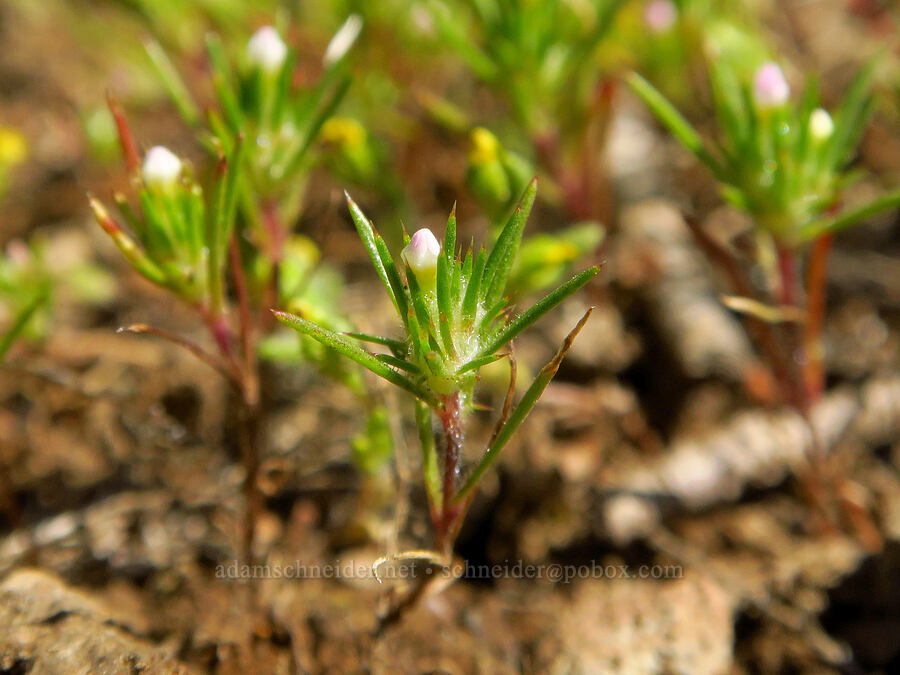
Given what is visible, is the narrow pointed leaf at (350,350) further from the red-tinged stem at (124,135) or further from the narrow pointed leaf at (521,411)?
the red-tinged stem at (124,135)

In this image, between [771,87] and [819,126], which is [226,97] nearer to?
[771,87]

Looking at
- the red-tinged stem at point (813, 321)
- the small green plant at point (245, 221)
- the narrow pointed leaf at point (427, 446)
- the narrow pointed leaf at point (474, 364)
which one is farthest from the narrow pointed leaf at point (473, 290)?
the red-tinged stem at point (813, 321)

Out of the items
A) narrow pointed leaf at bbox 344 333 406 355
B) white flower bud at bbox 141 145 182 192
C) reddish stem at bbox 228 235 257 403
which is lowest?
narrow pointed leaf at bbox 344 333 406 355

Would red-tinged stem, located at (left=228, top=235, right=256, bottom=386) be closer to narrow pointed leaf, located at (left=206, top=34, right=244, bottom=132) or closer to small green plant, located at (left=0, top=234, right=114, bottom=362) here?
narrow pointed leaf, located at (left=206, top=34, right=244, bottom=132)

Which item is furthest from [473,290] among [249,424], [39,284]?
[39,284]

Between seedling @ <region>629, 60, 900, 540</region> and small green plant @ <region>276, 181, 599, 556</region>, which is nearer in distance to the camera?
small green plant @ <region>276, 181, 599, 556</region>

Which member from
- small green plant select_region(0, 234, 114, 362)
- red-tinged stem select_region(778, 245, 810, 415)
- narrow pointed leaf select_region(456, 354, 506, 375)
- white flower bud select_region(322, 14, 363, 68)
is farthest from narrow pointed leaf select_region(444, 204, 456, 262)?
small green plant select_region(0, 234, 114, 362)
